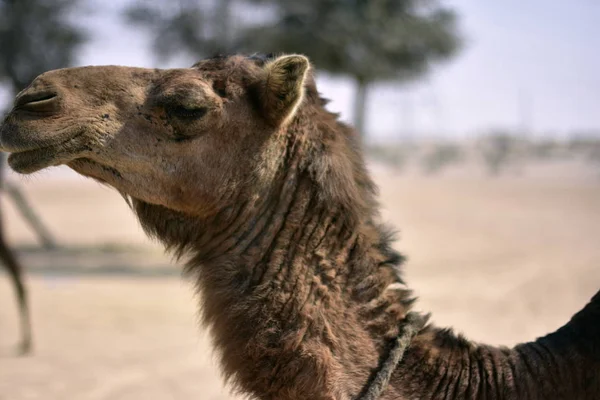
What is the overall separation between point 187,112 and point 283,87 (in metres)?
0.43

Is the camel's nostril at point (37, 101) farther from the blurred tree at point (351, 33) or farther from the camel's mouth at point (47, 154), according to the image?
the blurred tree at point (351, 33)

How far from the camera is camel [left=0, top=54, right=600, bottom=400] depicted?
9.96 feet

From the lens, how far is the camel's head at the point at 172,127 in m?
3.19

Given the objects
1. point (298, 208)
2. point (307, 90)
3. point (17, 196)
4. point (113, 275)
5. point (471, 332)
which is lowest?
point (298, 208)

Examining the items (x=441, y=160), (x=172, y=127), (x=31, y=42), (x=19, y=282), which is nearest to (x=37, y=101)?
(x=172, y=127)

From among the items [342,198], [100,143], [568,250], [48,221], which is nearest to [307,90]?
[342,198]

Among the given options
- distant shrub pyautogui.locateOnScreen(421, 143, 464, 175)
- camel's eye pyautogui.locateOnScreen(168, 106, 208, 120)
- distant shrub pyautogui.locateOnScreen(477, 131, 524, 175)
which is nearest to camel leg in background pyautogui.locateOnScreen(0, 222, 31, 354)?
camel's eye pyautogui.locateOnScreen(168, 106, 208, 120)

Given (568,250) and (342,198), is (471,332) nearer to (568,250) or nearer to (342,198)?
(342,198)

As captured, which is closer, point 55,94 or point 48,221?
point 55,94

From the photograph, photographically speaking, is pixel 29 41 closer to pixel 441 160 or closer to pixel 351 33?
pixel 351 33

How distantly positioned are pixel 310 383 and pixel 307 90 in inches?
53.0

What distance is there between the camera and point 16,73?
63.5 feet

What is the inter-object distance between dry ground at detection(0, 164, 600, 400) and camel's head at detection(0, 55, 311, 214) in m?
0.64

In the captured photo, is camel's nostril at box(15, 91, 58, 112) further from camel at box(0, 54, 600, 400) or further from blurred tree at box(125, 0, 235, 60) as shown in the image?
blurred tree at box(125, 0, 235, 60)
